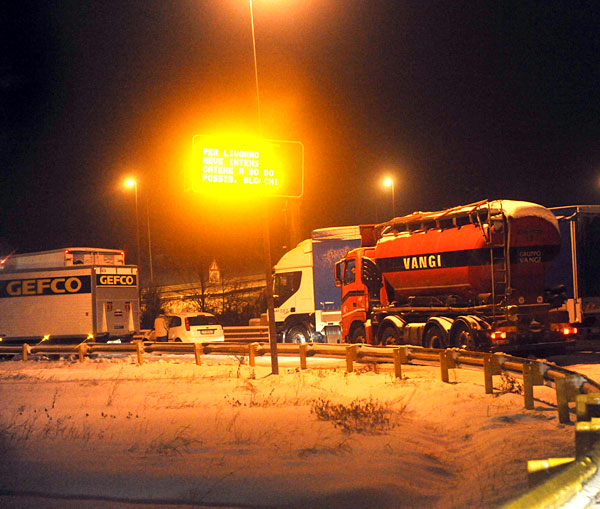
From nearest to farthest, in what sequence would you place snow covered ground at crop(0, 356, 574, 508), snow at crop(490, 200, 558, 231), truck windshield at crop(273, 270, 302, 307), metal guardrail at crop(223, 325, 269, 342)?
snow covered ground at crop(0, 356, 574, 508), snow at crop(490, 200, 558, 231), truck windshield at crop(273, 270, 302, 307), metal guardrail at crop(223, 325, 269, 342)

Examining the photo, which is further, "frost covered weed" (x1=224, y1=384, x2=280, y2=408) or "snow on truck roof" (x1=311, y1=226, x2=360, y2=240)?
"snow on truck roof" (x1=311, y1=226, x2=360, y2=240)

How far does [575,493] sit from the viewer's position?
2.78m

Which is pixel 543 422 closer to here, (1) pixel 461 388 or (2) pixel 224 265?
(1) pixel 461 388

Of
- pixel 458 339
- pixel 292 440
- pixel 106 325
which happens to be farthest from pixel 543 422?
pixel 106 325

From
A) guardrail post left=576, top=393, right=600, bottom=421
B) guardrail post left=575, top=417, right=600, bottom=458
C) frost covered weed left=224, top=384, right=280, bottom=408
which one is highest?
guardrail post left=575, top=417, right=600, bottom=458

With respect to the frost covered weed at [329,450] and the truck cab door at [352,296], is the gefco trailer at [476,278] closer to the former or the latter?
the truck cab door at [352,296]

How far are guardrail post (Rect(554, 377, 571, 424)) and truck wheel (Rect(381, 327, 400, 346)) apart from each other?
12.3 meters

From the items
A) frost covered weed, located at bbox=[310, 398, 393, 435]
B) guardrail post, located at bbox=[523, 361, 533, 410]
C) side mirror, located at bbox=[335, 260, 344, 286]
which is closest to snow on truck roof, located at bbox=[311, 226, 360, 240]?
side mirror, located at bbox=[335, 260, 344, 286]

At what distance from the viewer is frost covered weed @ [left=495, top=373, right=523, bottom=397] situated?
12508 millimetres

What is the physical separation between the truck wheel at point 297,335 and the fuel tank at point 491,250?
8457 mm

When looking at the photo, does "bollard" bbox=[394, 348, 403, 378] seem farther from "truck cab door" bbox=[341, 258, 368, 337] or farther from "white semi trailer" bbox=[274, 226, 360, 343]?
"white semi trailer" bbox=[274, 226, 360, 343]

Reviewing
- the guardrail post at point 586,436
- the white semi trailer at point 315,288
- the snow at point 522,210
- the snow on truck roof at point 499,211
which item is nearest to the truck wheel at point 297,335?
the white semi trailer at point 315,288

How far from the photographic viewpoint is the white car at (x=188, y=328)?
92.3ft

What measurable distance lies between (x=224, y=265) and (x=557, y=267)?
34.4m
